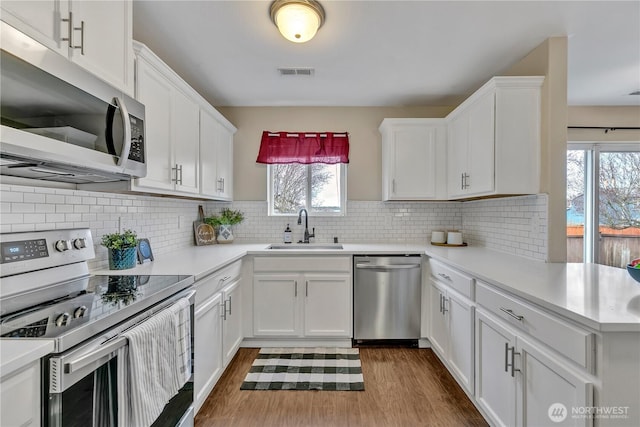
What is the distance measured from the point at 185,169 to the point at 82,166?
110 centimetres

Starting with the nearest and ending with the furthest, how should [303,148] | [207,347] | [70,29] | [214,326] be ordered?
[70,29], [207,347], [214,326], [303,148]

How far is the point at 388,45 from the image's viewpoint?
7.32 ft

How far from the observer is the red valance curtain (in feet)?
11.3

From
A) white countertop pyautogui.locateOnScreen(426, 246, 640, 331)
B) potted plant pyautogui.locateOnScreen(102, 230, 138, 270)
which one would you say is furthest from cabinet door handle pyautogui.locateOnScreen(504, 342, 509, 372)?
potted plant pyautogui.locateOnScreen(102, 230, 138, 270)

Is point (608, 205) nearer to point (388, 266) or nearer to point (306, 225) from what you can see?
point (388, 266)

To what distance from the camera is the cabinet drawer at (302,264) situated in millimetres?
2816

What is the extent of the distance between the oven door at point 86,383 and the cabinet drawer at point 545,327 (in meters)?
1.63

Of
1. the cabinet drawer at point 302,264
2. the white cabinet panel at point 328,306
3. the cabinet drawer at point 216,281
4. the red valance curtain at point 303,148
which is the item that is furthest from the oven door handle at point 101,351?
the red valance curtain at point 303,148

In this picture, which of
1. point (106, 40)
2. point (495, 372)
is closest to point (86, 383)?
point (106, 40)

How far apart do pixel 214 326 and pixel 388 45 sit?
2330 mm

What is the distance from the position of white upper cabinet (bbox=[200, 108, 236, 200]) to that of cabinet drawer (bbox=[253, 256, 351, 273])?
0.79 metres

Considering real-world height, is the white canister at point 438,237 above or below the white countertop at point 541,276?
above

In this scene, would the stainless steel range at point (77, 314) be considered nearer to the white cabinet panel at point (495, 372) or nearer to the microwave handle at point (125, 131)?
the microwave handle at point (125, 131)

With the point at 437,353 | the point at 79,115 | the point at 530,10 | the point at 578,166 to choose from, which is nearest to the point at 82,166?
the point at 79,115
